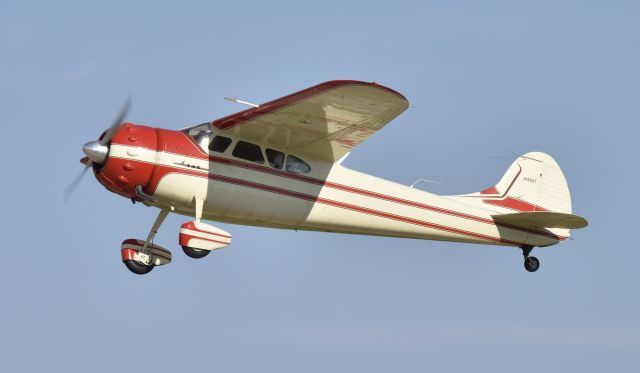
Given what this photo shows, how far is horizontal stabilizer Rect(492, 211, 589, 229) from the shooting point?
16266mm

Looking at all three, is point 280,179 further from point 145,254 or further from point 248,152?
point 145,254

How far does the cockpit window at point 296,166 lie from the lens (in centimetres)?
1552

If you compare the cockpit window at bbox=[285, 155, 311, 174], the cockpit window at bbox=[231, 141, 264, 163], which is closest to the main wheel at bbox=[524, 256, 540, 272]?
the cockpit window at bbox=[285, 155, 311, 174]

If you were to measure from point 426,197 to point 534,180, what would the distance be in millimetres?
2633

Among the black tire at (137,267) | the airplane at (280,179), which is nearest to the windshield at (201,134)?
the airplane at (280,179)

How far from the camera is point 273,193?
1530cm

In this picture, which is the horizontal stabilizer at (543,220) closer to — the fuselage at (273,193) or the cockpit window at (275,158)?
the fuselage at (273,193)

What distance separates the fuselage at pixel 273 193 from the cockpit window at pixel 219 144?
1.8 inches

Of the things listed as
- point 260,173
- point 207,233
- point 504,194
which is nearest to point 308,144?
point 260,173

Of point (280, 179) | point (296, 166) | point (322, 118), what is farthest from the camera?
point (296, 166)

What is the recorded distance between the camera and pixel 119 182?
47.9ft

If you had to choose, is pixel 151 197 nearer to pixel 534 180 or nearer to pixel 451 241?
pixel 451 241

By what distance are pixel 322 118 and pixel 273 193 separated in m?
1.27

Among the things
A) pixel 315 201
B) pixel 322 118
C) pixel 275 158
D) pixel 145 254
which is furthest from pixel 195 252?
pixel 322 118
